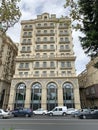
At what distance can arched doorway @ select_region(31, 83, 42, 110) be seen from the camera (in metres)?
42.1

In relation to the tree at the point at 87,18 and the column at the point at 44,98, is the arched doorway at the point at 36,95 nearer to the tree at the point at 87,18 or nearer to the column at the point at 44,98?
the column at the point at 44,98

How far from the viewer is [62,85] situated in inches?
1721

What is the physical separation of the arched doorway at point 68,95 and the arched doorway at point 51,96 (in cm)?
244

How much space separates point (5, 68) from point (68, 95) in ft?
70.6

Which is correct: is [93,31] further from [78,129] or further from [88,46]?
[78,129]

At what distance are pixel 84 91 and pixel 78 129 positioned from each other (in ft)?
139

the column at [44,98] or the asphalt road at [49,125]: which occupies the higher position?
the column at [44,98]

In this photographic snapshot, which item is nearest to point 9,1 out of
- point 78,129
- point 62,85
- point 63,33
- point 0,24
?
point 0,24

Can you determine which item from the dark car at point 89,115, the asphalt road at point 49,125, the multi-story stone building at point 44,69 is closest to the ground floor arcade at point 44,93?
the multi-story stone building at point 44,69

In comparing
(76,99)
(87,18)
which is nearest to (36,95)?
(76,99)

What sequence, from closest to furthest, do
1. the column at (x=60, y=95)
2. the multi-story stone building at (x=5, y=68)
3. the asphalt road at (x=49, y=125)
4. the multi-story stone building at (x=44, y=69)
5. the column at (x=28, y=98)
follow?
the asphalt road at (x=49, y=125), the column at (x=60, y=95), the column at (x=28, y=98), the multi-story stone building at (x=44, y=69), the multi-story stone building at (x=5, y=68)

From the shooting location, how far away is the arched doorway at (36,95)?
4209 cm

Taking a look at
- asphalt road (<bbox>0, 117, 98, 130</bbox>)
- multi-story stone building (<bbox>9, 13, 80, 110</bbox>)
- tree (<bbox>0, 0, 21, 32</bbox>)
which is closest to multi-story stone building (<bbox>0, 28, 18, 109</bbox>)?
multi-story stone building (<bbox>9, 13, 80, 110</bbox>)

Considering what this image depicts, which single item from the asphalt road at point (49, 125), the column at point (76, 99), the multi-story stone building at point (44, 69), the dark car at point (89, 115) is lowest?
the asphalt road at point (49, 125)
